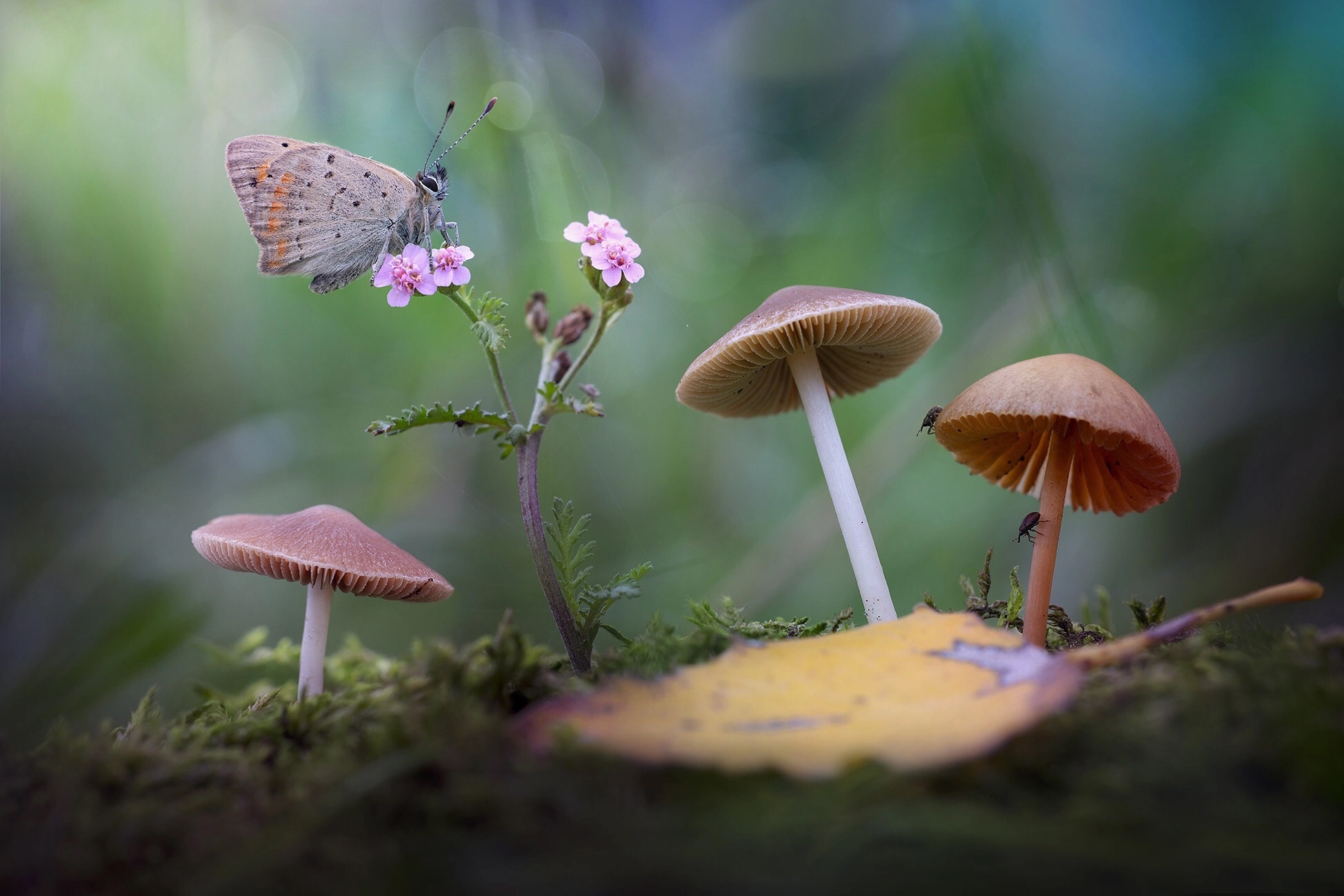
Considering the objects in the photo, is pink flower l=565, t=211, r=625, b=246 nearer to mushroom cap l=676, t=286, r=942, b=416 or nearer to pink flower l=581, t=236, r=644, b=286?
pink flower l=581, t=236, r=644, b=286

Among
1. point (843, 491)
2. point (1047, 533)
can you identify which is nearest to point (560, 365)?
point (843, 491)

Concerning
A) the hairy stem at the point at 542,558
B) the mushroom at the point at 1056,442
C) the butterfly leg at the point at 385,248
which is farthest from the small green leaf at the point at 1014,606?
the butterfly leg at the point at 385,248

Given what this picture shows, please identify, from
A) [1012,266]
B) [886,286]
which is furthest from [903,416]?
[1012,266]

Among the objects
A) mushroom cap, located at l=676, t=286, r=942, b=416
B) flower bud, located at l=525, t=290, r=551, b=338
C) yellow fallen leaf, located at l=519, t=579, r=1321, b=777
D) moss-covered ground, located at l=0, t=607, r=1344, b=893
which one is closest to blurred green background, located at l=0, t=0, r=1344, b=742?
mushroom cap, located at l=676, t=286, r=942, b=416

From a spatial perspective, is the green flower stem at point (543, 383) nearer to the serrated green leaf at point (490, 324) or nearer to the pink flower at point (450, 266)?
the serrated green leaf at point (490, 324)

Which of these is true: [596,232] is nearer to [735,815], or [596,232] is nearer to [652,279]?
[735,815]
